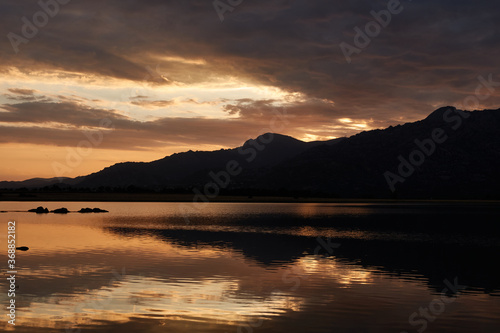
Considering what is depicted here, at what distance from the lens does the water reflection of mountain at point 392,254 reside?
37125 millimetres

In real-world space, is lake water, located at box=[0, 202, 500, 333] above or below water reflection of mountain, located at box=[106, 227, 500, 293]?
above

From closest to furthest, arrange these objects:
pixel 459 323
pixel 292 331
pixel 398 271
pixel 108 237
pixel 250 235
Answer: pixel 292 331
pixel 459 323
pixel 398 271
pixel 108 237
pixel 250 235

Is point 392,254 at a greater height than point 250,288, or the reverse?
point 250,288

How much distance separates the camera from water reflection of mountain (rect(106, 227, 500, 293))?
122ft

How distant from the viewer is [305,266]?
4053 centimetres

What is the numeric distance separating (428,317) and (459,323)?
144 centimetres

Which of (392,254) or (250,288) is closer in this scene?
(250,288)

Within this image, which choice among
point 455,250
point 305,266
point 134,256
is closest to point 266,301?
point 305,266

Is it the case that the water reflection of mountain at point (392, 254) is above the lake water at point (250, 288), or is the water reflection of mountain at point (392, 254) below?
below

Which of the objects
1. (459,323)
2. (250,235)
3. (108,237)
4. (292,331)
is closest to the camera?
(292,331)

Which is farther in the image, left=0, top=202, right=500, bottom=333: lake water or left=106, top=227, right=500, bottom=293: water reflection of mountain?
left=106, top=227, right=500, bottom=293: water reflection of mountain

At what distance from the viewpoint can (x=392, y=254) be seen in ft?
165

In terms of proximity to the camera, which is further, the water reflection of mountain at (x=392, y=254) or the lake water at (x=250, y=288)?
the water reflection of mountain at (x=392, y=254)

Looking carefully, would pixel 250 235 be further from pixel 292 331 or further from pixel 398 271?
pixel 292 331
